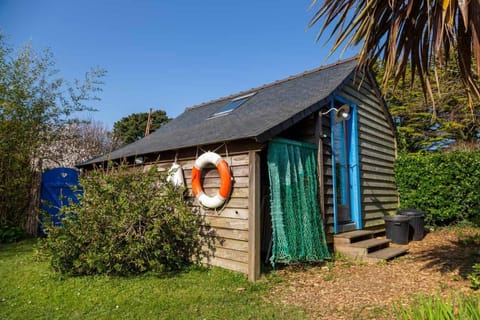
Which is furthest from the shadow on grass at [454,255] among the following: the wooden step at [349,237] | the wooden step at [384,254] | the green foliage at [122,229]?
the green foliage at [122,229]

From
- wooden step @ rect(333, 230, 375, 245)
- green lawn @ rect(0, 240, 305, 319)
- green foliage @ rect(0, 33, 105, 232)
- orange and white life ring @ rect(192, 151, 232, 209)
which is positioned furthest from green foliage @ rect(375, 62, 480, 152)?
green foliage @ rect(0, 33, 105, 232)

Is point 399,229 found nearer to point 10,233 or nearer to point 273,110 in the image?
point 273,110

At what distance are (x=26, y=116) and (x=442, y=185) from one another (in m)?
10.8

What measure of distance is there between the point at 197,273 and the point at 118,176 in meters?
1.99

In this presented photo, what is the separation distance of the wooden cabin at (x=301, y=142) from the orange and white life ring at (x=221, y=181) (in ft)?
0.34

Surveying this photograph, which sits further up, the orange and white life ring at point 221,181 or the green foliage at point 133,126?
the green foliage at point 133,126

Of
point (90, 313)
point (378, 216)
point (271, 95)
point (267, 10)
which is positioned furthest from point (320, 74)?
point (90, 313)

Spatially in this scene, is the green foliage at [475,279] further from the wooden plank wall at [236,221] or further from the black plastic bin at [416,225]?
the black plastic bin at [416,225]

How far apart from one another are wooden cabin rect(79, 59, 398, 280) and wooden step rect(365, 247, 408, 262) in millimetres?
715

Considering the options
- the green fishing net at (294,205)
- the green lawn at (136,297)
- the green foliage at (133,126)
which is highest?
the green foliage at (133,126)

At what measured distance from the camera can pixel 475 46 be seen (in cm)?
251

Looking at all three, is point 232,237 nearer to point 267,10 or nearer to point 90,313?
point 90,313

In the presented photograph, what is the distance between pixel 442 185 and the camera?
773 cm

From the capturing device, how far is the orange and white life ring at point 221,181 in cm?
449
